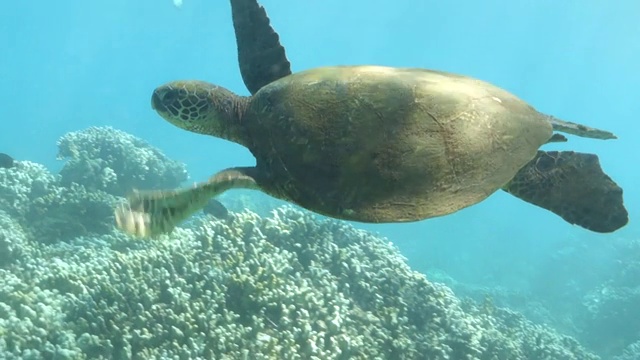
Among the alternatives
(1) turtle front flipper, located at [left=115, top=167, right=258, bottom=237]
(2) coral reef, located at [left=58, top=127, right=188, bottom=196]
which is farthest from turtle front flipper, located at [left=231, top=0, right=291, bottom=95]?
(2) coral reef, located at [left=58, top=127, right=188, bottom=196]

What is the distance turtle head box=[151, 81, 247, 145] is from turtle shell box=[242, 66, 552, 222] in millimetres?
737

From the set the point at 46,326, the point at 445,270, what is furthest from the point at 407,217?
the point at 445,270

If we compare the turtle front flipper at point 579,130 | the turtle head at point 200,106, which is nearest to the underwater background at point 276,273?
the turtle head at point 200,106

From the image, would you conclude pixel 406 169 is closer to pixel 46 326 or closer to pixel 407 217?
pixel 407 217

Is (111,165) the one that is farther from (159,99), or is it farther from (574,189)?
(574,189)

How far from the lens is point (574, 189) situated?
382cm

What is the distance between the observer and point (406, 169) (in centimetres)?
290

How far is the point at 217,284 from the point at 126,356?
136 cm

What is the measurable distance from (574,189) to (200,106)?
3.17 m

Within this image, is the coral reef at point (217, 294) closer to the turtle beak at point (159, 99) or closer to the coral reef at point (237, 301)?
the coral reef at point (237, 301)

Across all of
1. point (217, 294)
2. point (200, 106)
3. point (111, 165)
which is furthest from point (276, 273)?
point (111, 165)

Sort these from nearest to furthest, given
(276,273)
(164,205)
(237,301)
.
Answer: (164,205), (237,301), (276,273)

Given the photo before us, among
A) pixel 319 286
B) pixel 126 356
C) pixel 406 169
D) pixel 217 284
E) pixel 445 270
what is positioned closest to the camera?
pixel 406 169

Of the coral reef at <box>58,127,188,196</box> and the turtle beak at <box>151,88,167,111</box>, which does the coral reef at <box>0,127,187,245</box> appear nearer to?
the coral reef at <box>58,127,188,196</box>
